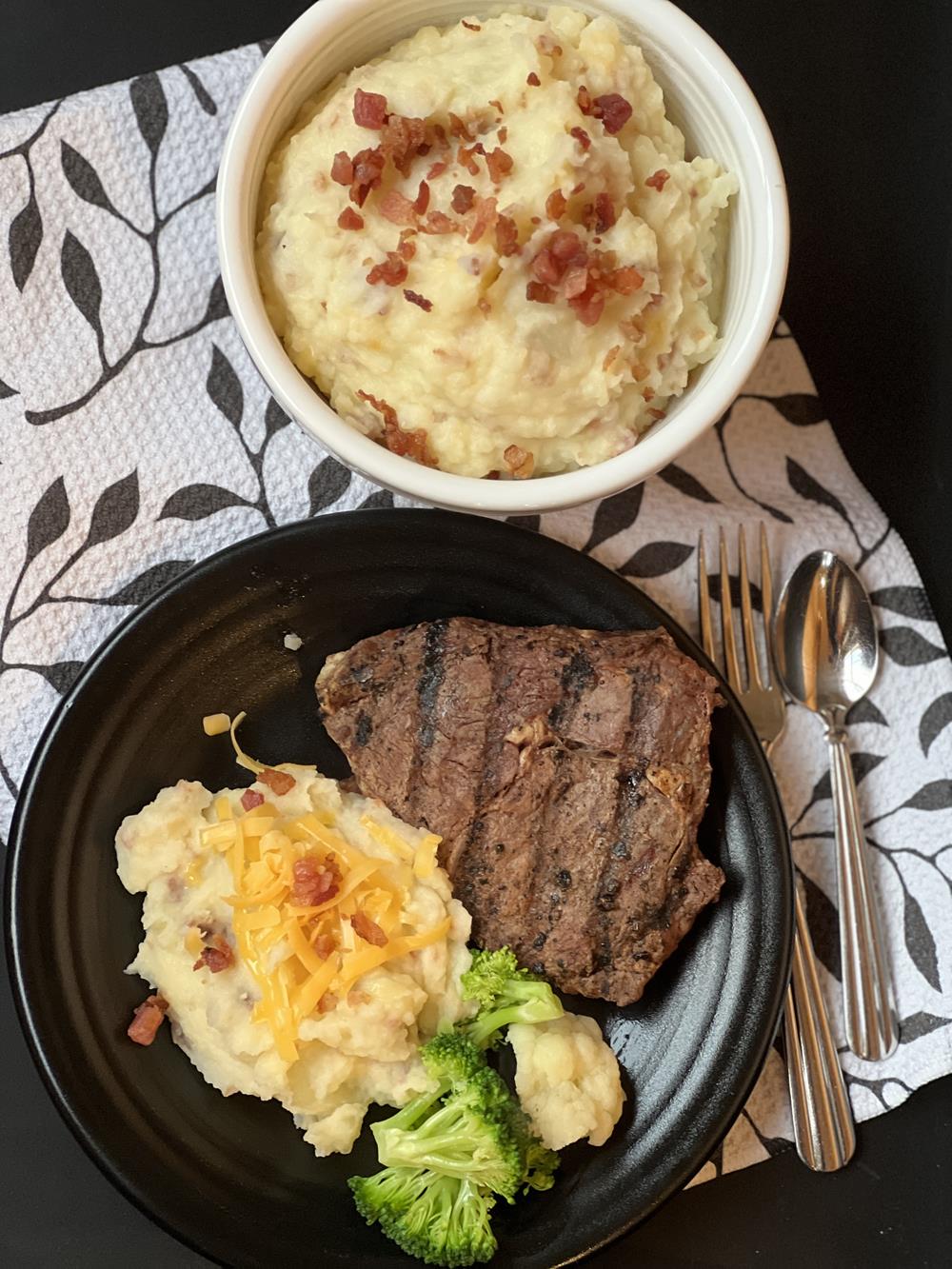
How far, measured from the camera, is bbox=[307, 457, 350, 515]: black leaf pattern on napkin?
3.19m

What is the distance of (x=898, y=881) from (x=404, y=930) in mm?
1491

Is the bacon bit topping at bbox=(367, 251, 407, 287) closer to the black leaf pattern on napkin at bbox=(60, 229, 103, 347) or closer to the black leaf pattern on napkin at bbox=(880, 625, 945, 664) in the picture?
the black leaf pattern on napkin at bbox=(60, 229, 103, 347)

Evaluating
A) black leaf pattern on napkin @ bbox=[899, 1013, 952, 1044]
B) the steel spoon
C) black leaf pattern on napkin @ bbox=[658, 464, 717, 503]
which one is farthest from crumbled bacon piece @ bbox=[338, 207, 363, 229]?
black leaf pattern on napkin @ bbox=[899, 1013, 952, 1044]

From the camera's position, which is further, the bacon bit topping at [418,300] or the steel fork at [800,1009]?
the steel fork at [800,1009]

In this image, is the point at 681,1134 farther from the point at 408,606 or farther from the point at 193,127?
the point at 193,127

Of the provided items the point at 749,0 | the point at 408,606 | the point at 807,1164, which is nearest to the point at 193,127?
the point at 408,606

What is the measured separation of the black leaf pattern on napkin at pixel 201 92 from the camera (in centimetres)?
312

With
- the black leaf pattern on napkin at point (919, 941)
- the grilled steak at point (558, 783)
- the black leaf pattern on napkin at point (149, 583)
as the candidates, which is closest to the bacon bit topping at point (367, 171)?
the grilled steak at point (558, 783)

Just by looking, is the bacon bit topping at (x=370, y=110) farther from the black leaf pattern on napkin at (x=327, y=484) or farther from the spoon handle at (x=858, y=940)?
the spoon handle at (x=858, y=940)

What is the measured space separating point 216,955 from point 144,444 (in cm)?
137

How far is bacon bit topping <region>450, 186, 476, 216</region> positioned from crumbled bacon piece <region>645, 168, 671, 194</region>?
38 centimetres

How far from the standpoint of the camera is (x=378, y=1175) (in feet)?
9.62

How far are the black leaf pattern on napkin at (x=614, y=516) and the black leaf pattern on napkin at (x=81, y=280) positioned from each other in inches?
57.1

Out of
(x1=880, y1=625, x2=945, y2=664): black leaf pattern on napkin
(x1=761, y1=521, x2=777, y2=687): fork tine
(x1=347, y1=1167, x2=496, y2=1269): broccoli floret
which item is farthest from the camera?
(x1=880, y1=625, x2=945, y2=664): black leaf pattern on napkin
